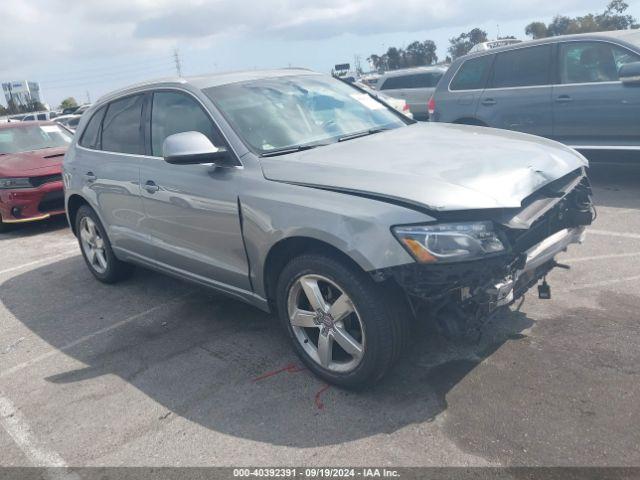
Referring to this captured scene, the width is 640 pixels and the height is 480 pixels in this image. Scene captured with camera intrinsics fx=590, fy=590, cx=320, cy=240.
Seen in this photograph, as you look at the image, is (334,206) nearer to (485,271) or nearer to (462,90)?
(485,271)

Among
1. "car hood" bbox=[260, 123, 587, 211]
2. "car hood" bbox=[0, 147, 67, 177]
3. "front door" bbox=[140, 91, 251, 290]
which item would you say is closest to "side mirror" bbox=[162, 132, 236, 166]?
"front door" bbox=[140, 91, 251, 290]

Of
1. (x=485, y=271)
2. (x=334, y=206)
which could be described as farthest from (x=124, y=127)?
(x=485, y=271)

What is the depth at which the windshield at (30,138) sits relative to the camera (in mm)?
9438

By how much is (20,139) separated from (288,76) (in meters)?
6.80

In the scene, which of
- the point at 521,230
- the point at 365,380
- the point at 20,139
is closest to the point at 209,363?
the point at 365,380

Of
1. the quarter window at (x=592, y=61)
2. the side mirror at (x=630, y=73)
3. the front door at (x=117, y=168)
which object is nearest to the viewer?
the front door at (x=117, y=168)

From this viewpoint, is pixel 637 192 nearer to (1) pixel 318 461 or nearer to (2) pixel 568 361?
(2) pixel 568 361

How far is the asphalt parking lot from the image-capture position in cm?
287

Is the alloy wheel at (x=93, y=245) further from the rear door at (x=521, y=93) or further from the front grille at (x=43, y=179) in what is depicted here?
the rear door at (x=521, y=93)

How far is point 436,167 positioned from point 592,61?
5.06 metres

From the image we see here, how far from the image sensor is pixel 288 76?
4602 millimetres

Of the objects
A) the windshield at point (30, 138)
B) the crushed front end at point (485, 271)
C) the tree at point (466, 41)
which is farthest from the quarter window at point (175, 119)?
the tree at point (466, 41)

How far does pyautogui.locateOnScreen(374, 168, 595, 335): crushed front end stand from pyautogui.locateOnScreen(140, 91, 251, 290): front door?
1251 mm

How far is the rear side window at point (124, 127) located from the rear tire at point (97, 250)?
77 cm
